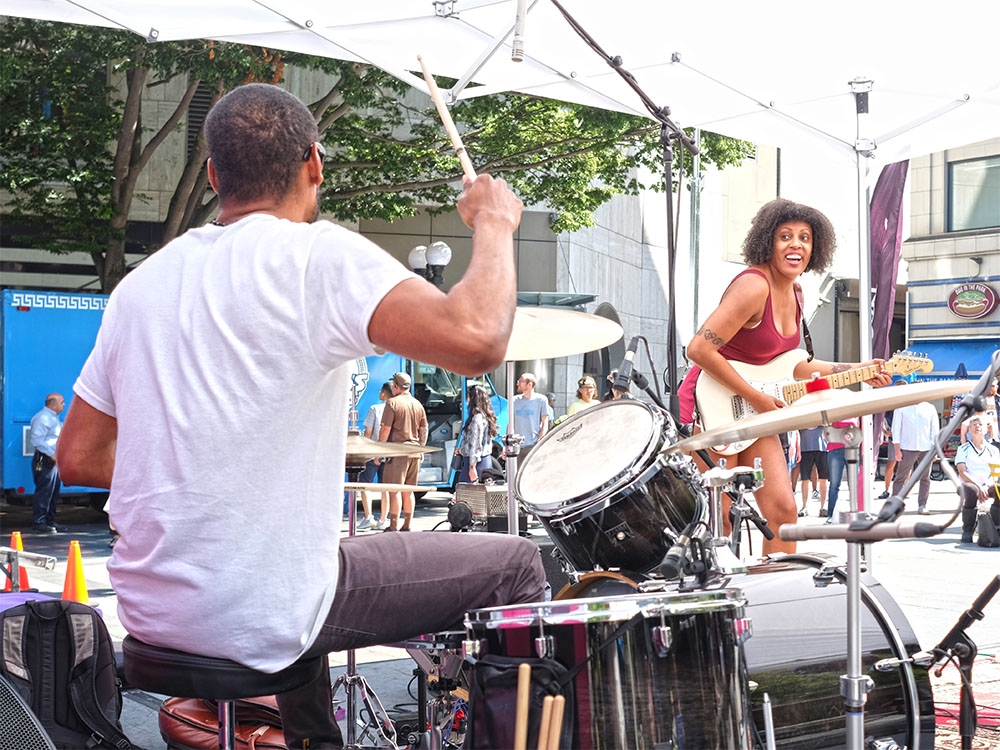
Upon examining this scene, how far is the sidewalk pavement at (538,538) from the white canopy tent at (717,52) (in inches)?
59.4

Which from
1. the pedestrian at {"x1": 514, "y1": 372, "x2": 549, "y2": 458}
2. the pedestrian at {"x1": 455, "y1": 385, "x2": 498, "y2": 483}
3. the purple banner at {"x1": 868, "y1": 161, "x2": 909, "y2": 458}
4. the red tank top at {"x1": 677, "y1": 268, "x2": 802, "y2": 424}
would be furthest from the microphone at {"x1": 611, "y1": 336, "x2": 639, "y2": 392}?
the pedestrian at {"x1": 514, "y1": 372, "x2": 549, "y2": 458}

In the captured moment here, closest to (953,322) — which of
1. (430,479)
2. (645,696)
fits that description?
(430,479)

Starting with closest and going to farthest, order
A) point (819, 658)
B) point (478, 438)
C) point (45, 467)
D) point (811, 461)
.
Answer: point (819, 658) → point (45, 467) → point (478, 438) → point (811, 461)

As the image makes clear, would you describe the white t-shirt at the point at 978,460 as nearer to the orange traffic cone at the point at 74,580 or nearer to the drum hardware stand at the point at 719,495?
the drum hardware stand at the point at 719,495

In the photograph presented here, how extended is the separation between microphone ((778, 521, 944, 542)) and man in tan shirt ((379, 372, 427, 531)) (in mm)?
10127

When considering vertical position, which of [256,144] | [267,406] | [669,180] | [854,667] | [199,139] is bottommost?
[854,667]

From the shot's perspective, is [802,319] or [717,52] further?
[717,52]

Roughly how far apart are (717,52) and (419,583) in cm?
548

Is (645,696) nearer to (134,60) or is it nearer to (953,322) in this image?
(134,60)

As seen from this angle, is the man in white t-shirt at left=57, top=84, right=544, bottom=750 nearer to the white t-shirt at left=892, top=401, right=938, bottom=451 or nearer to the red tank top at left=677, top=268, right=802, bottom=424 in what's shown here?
the red tank top at left=677, top=268, right=802, bottom=424

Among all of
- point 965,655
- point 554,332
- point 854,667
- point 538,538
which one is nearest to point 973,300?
point 538,538

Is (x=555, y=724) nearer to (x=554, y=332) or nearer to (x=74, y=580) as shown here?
(x=554, y=332)

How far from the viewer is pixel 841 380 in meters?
4.50

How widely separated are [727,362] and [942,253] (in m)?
26.8
